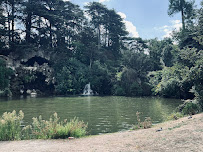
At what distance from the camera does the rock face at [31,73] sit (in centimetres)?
3431

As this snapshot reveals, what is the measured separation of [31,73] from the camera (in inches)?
1394

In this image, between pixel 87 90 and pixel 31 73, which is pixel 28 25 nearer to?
pixel 31 73

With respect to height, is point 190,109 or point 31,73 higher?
point 31,73

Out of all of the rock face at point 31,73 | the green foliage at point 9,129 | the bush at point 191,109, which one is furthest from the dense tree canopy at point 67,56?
the green foliage at point 9,129

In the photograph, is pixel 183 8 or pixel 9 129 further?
pixel 183 8

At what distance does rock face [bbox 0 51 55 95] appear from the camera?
34312 mm

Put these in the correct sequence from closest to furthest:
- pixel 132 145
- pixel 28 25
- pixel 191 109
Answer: pixel 132 145, pixel 191 109, pixel 28 25

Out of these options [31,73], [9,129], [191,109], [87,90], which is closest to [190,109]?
[191,109]

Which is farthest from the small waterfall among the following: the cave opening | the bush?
the bush

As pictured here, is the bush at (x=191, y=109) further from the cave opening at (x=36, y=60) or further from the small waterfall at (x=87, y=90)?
the cave opening at (x=36, y=60)

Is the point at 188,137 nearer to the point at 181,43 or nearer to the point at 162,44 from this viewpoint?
the point at 181,43

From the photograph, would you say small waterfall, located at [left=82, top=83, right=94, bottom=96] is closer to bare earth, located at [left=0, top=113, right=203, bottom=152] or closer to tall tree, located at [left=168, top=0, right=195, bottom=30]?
tall tree, located at [left=168, top=0, right=195, bottom=30]

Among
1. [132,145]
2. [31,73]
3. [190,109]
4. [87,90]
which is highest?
[31,73]

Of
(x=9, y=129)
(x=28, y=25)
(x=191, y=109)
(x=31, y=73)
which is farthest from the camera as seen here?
(x=28, y=25)
